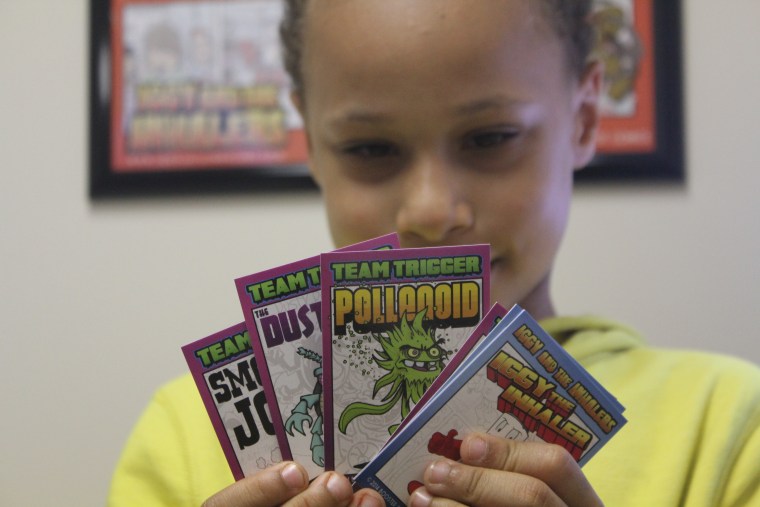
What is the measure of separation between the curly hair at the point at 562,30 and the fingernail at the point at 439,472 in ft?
1.68

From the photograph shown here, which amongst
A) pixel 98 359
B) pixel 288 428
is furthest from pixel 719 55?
pixel 98 359

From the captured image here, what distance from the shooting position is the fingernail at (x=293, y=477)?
1.81 feet

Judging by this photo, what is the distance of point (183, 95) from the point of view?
4.50 feet

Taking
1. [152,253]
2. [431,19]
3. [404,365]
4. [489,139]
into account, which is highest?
[431,19]

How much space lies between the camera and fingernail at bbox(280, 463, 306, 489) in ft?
1.81

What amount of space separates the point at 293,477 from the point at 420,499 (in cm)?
10

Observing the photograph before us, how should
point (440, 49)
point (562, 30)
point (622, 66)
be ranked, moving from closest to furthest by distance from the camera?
point (440, 49)
point (562, 30)
point (622, 66)

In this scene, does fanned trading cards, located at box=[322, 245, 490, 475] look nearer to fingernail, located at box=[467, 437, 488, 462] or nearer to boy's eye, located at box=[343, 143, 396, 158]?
fingernail, located at box=[467, 437, 488, 462]

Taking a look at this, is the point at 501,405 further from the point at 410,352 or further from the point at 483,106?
the point at 483,106

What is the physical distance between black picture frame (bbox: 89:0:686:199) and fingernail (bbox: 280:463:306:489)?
0.84 m

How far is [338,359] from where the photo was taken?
0.57 metres

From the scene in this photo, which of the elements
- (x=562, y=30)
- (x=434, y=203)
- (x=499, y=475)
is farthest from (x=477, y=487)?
(x=562, y=30)

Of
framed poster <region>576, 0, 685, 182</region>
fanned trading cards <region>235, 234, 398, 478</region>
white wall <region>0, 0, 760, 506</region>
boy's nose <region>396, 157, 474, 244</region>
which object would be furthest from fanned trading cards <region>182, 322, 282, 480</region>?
framed poster <region>576, 0, 685, 182</region>

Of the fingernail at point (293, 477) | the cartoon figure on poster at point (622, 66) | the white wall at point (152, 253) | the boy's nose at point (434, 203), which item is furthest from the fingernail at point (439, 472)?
the cartoon figure on poster at point (622, 66)
